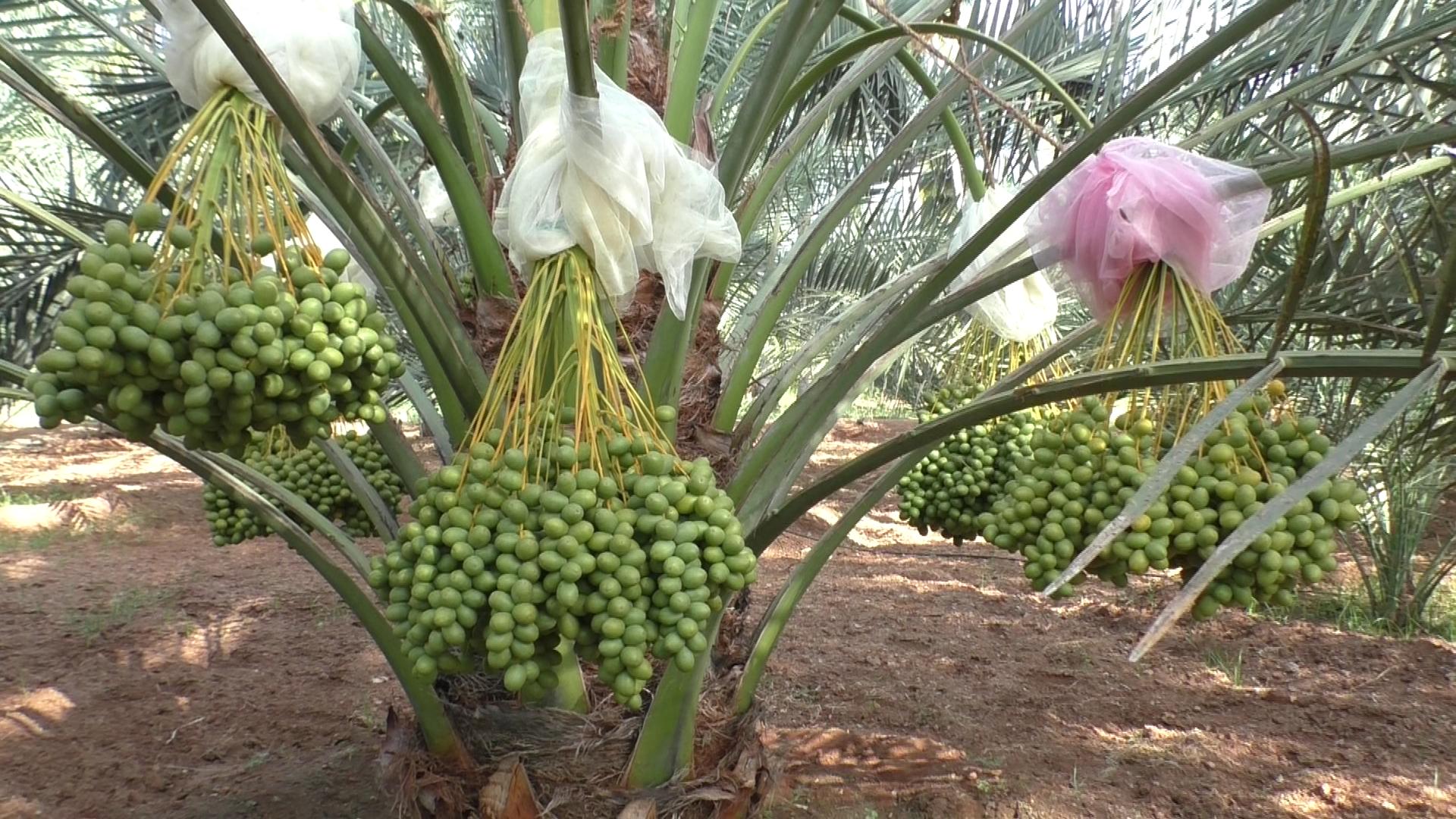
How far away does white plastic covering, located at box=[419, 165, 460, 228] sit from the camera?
2475mm

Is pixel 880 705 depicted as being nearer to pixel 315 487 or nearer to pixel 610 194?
pixel 315 487

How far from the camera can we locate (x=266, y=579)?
16.1 ft

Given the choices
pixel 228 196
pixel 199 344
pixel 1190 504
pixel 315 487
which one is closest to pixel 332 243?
pixel 315 487

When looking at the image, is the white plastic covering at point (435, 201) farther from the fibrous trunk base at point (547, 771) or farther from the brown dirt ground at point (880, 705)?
the brown dirt ground at point (880, 705)

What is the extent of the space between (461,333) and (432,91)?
2.38 feet

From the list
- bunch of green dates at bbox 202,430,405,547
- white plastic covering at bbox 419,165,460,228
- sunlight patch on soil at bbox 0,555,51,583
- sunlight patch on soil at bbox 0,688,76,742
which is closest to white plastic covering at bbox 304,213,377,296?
white plastic covering at bbox 419,165,460,228

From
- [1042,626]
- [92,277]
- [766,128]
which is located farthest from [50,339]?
[1042,626]

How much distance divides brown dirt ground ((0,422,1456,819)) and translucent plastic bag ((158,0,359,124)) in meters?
1.74

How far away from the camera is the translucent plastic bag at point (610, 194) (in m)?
1.33

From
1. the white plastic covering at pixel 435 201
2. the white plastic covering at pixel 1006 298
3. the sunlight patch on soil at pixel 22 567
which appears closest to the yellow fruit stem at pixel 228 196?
the white plastic covering at pixel 435 201

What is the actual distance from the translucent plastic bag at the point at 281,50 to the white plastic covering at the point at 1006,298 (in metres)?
1.26

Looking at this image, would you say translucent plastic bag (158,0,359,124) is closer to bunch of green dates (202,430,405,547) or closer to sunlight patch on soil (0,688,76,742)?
bunch of green dates (202,430,405,547)

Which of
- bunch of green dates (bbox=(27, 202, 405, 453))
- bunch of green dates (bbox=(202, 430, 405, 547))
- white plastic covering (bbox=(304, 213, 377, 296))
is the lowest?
bunch of green dates (bbox=(202, 430, 405, 547))

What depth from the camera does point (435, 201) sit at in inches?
99.1
